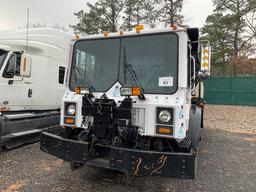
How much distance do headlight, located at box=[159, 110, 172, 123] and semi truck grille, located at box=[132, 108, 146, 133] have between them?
255 mm

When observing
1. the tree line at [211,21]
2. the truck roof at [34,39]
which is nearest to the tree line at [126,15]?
the tree line at [211,21]

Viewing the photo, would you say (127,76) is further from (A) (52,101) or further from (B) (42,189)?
(A) (52,101)

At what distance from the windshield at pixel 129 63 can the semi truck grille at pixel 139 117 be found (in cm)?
34

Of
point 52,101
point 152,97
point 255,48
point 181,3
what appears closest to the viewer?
point 152,97

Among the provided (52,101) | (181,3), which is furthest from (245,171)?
(181,3)

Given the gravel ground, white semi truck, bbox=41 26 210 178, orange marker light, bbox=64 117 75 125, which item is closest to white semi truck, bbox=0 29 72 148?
the gravel ground

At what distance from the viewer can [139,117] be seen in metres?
3.78

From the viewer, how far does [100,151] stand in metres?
3.95

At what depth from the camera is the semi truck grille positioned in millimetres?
3750

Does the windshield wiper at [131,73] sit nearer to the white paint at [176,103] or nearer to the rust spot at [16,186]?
the white paint at [176,103]

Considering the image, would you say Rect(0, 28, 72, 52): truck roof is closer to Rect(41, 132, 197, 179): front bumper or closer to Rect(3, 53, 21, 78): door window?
Rect(3, 53, 21, 78): door window

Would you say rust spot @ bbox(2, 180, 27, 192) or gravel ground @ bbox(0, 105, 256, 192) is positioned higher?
gravel ground @ bbox(0, 105, 256, 192)

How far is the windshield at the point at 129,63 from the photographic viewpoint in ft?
12.7

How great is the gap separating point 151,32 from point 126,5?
20.6 metres
